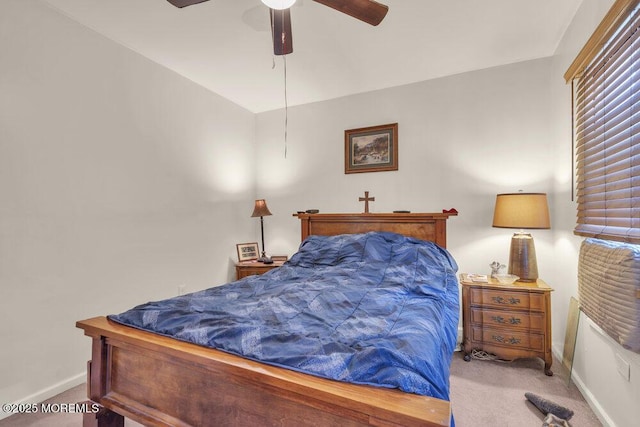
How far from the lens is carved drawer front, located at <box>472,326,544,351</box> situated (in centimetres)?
225

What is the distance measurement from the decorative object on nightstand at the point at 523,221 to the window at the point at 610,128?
0.95 feet

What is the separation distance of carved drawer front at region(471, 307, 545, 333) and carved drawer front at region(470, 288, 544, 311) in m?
0.05

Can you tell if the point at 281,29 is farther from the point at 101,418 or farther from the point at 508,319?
the point at 508,319

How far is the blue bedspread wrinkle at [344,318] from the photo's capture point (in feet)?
3.05

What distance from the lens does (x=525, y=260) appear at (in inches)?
96.2

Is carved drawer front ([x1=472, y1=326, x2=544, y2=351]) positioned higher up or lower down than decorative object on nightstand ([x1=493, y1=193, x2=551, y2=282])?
lower down

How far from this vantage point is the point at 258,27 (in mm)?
2256

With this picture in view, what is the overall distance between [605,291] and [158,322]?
86.1 inches

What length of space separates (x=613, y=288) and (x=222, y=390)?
6.04ft

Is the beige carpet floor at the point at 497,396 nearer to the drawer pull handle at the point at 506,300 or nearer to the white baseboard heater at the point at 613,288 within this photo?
the drawer pull handle at the point at 506,300

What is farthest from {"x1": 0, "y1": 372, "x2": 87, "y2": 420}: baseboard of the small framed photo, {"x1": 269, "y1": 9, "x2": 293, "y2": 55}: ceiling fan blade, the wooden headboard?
{"x1": 269, "y1": 9, "x2": 293, "y2": 55}: ceiling fan blade

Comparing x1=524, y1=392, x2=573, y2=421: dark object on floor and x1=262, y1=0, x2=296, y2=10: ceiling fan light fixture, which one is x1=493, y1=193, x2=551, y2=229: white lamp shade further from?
x1=262, y1=0, x2=296, y2=10: ceiling fan light fixture

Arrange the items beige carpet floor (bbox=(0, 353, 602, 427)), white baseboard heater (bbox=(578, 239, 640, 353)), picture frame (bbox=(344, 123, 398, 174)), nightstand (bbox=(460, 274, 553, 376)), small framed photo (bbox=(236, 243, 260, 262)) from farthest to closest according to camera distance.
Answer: small framed photo (bbox=(236, 243, 260, 262))
picture frame (bbox=(344, 123, 398, 174))
nightstand (bbox=(460, 274, 553, 376))
beige carpet floor (bbox=(0, 353, 602, 427))
white baseboard heater (bbox=(578, 239, 640, 353))

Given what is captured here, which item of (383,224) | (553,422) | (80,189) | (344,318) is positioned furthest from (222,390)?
(383,224)
